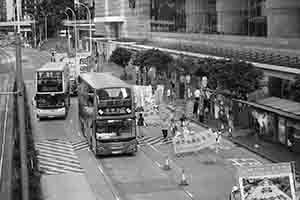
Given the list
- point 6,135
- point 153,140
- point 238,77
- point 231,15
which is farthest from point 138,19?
point 6,135

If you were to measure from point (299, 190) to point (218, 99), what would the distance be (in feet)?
66.6

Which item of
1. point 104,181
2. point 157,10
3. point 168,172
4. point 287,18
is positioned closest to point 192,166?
point 168,172

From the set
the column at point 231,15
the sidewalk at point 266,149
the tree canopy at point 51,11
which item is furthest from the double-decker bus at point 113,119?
the tree canopy at point 51,11

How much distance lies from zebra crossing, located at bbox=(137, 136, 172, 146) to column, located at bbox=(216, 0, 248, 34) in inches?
1129

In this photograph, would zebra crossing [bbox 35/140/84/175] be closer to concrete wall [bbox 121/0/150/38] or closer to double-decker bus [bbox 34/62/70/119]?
double-decker bus [bbox 34/62/70/119]

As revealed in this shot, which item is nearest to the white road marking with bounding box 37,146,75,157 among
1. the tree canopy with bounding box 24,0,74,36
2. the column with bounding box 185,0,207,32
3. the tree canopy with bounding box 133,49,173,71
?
the tree canopy with bounding box 133,49,173,71

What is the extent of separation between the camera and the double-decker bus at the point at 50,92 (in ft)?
139

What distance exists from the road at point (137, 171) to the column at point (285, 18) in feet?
54.5

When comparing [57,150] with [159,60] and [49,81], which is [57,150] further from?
[159,60]

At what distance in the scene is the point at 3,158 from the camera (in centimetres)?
2870

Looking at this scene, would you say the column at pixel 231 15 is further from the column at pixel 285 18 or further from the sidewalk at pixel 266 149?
the sidewalk at pixel 266 149

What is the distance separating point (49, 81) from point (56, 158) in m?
11.7

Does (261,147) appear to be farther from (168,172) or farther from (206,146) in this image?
(168,172)

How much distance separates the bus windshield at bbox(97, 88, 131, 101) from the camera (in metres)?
30.1
